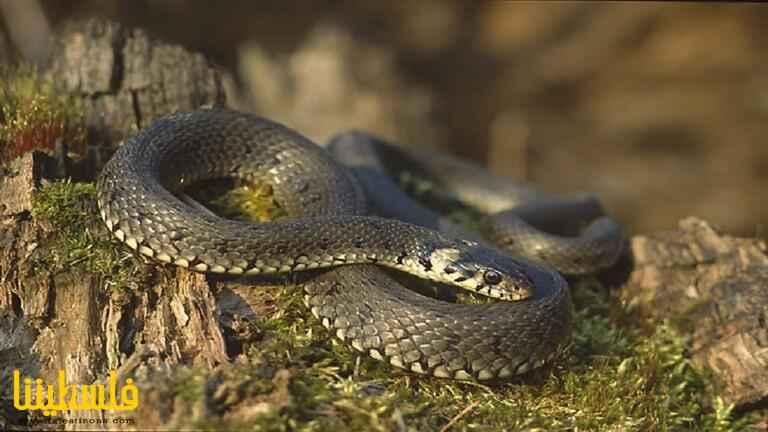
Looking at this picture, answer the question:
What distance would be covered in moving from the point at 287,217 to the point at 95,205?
1.75m

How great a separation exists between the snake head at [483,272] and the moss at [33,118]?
3712mm

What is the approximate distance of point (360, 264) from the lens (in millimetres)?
6164

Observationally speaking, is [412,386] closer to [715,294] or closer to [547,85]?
[715,294]

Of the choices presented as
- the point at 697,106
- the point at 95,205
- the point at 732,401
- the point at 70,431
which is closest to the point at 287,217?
the point at 95,205

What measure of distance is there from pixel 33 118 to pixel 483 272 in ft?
14.6

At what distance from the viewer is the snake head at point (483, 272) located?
19.4 feet

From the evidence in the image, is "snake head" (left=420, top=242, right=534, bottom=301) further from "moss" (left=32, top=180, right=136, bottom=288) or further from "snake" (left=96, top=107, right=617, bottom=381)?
"moss" (left=32, top=180, right=136, bottom=288)

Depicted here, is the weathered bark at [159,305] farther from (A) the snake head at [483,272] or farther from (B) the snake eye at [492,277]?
(B) the snake eye at [492,277]

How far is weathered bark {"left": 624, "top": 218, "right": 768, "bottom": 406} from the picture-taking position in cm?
650

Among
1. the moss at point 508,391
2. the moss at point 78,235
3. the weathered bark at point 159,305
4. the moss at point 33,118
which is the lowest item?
the moss at point 508,391

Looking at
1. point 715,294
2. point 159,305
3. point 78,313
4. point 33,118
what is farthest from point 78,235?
point 715,294

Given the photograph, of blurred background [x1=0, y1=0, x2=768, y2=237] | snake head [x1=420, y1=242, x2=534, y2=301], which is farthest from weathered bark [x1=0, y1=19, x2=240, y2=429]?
blurred background [x1=0, y1=0, x2=768, y2=237]

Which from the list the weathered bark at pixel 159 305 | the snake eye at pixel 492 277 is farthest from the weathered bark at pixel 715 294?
the snake eye at pixel 492 277

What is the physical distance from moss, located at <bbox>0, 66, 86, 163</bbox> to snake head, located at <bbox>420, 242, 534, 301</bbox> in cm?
371
